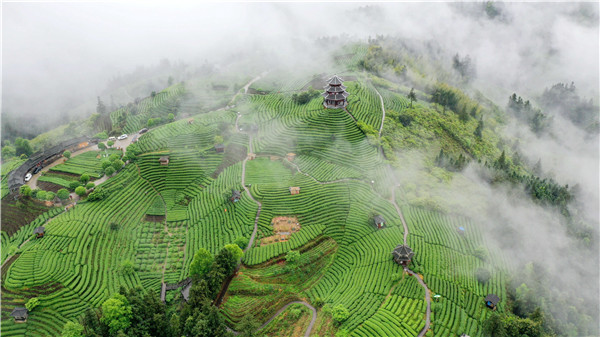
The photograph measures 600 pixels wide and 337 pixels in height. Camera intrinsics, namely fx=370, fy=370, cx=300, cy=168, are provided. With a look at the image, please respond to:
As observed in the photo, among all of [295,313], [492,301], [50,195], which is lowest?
[295,313]

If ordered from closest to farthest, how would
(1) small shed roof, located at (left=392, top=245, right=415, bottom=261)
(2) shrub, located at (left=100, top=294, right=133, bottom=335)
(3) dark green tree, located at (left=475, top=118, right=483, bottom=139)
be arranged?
(2) shrub, located at (left=100, top=294, right=133, bottom=335) < (1) small shed roof, located at (left=392, top=245, right=415, bottom=261) < (3) dark green tree, located at (left=475, top=118, right=483, bottom=139)

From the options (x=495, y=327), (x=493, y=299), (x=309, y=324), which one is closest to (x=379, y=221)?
(x=493, y=299)

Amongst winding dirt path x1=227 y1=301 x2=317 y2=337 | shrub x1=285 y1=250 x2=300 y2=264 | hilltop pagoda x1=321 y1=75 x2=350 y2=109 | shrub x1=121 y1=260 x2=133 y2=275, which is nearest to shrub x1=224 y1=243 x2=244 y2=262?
shrub x1=285 y1=250 x2=300 y2=264

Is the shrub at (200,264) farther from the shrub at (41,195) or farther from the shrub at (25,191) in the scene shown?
the shrub at (25,191)

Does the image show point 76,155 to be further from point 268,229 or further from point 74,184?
point 268,229

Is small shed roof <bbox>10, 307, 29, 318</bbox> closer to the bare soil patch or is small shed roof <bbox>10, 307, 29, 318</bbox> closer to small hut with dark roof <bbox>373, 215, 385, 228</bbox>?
the bare soil patch

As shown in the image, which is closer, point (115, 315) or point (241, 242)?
point (115, 315)

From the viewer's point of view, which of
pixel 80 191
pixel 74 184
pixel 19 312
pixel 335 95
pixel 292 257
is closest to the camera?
pixel 19 312

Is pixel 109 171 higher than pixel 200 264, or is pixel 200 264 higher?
pixel 109 171
